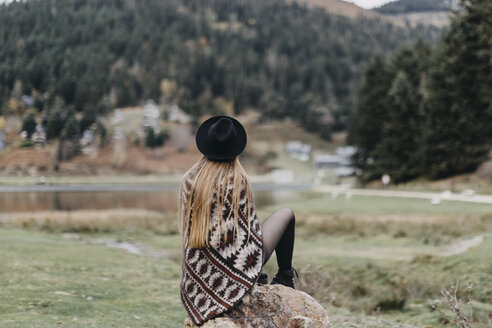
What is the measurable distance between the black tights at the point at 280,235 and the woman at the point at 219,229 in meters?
0.05

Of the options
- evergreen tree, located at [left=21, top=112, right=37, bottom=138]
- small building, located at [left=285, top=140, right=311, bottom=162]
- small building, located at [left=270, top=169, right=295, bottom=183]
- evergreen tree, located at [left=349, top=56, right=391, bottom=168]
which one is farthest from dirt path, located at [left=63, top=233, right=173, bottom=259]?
small building, located at [left=285, top=140, right=311, bottom=162]

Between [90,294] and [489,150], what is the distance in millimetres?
35670

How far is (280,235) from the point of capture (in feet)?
11.8

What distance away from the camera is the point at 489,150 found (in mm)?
36719

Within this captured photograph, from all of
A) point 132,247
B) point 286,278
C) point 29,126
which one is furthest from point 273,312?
point 29,126

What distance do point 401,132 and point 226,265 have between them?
1737 inches

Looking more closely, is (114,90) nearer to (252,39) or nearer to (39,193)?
(252,39)

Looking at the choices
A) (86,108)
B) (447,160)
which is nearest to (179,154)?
(86,108)

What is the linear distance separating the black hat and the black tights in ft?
1.93

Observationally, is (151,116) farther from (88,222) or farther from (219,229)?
(219,229)

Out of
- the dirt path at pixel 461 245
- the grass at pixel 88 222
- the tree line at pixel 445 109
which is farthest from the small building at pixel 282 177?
the dirt path at pixel 461 245

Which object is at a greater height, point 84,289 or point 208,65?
point 208,65

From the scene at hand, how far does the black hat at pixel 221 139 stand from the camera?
3314 mm

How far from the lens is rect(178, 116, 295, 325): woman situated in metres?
3.25
